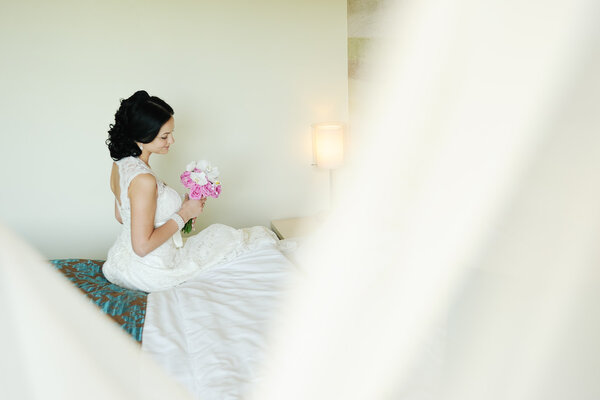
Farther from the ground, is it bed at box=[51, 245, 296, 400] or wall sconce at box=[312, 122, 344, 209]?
wall sconce at box=[312, 122, 344, 209]

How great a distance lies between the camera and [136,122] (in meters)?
2.02

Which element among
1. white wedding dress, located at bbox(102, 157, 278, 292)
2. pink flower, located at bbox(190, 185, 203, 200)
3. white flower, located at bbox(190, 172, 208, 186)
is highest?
white flower, located at bbox(190, 172, 208, 186)

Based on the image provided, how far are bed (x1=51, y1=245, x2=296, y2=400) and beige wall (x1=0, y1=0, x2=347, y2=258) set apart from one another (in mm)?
730

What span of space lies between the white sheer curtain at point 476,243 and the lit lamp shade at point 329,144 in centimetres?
49

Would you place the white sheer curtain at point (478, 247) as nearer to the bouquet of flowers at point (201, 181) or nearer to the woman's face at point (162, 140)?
the bouquet of flowers at point (201, 181)

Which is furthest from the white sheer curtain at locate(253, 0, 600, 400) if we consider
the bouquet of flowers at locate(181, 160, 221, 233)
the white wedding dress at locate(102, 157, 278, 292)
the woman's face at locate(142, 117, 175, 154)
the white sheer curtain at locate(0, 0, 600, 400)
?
the woman's face at locate(142, 117, 175, 154)

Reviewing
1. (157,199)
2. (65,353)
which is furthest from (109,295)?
(65,353)

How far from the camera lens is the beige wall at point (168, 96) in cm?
261

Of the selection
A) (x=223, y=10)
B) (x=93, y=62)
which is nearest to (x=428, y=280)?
(x=223, y=10)

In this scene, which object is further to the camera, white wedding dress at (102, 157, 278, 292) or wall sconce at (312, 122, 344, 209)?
wall sconce at (312, 122, 344, 209)

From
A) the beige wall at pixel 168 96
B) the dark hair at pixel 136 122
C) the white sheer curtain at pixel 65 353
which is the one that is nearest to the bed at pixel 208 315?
the dark hair at pixel 136 122

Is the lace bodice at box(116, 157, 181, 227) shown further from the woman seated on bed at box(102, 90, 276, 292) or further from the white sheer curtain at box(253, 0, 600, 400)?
the white sheer curtain at box(253, 0, 600, 400)

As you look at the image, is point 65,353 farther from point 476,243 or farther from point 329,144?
point 329,144

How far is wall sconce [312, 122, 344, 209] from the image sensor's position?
294cm
